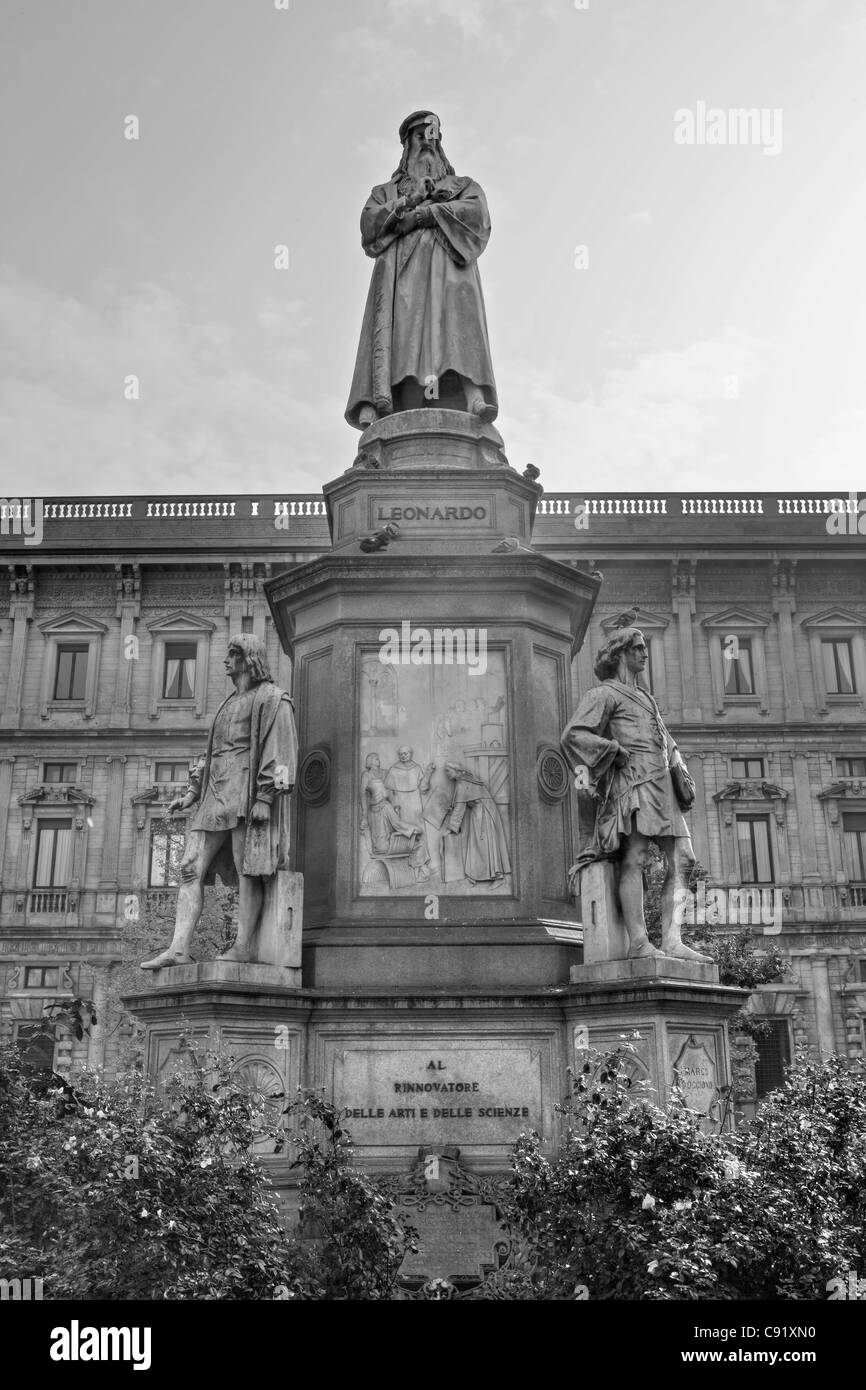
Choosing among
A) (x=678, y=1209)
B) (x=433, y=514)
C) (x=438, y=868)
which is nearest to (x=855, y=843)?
(x=433, y=514)

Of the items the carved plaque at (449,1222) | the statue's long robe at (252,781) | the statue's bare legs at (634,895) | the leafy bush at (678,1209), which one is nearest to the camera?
the leafy bush at (678,1209)

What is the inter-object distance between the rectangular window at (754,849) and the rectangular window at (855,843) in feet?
7.92

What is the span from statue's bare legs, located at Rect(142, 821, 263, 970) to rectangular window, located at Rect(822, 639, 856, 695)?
121 ft

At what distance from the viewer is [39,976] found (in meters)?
40.8

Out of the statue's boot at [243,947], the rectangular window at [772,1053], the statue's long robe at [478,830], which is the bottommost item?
the statue's boot at [243,947]

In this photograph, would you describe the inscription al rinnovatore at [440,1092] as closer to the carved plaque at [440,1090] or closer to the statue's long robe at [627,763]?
the carved plaque at [440,1090]

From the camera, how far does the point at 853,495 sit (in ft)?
154

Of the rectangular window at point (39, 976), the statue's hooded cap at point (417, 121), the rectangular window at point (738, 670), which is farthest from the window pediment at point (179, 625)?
the statue's hooded cap at point (417, 121)

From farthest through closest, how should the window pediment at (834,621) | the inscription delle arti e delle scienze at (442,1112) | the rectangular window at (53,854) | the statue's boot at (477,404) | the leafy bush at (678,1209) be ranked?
the window pediment at (834,621)
the rectangular window at (53,854)
the statue's boot at (477,404)
the inscription delle arti e delle scienze at (442,1112)
the leafy bush at (678,1209)

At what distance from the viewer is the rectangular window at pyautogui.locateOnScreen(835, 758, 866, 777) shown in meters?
43.1

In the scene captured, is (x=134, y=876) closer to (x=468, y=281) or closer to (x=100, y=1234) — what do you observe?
(x=468, y=281)

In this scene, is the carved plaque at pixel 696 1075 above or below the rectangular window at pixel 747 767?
below

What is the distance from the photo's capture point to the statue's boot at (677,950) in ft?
31.6

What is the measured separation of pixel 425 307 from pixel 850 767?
33.5m
